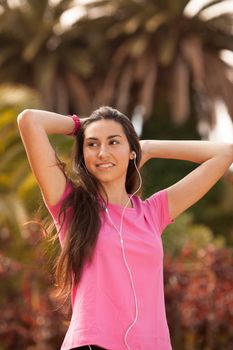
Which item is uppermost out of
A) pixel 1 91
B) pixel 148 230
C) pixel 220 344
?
pixel 1 91

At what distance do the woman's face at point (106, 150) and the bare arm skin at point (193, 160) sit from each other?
24 cm

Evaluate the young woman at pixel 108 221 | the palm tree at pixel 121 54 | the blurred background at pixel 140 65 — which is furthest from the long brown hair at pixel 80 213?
the palm tree at pixel 121 54

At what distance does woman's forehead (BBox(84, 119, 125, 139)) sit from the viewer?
3.48m

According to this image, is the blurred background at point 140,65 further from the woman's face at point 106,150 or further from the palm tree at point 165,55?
the woman's face at point 106,150

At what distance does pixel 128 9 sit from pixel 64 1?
6.10 ft

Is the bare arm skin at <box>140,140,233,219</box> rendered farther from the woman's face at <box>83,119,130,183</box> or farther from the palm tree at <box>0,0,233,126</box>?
the palm tree at <box>0,0,233,126</box>

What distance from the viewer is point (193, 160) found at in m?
3.79

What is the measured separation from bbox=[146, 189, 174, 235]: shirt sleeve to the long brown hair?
0.62 feet

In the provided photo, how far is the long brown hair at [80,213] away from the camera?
324 cm

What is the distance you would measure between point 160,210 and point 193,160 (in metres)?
0.33

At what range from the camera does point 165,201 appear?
3592 millimetres

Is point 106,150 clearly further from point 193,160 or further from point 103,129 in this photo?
point 193,160

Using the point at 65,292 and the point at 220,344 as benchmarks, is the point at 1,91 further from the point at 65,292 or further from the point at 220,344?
the point at 65,292

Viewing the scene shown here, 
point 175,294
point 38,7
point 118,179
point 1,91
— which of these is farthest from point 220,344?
point 38,7
